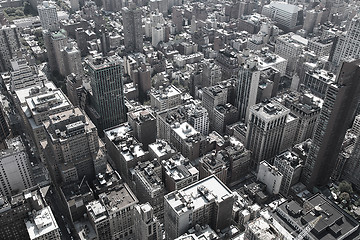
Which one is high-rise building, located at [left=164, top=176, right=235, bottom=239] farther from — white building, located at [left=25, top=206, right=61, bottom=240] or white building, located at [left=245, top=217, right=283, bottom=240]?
white building, located at [left=25, top=206, right=61, bottom=240]

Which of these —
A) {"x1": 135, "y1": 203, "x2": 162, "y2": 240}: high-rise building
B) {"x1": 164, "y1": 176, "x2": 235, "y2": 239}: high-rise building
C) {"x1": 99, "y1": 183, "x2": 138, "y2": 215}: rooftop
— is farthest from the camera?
{"x1": 99, "y1": 183, "x2": 138, "y2": 215}: rooftop

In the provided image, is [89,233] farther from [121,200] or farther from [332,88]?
[332,88]

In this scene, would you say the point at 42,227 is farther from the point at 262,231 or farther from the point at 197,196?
the point at 262,231

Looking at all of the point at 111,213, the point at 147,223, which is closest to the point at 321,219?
the point at 147,223

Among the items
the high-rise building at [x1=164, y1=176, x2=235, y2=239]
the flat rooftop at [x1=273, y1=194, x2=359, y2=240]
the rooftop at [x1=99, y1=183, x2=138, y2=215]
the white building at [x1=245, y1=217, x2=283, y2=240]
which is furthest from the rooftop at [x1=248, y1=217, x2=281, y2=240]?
the rooftop at [x1=99, y1=183, x2=138, y2=215]

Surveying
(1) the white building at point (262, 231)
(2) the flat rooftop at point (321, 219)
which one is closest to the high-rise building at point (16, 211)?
(1) the white building at point (262, 231)

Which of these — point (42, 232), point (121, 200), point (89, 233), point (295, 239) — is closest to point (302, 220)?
point (295, 239)
